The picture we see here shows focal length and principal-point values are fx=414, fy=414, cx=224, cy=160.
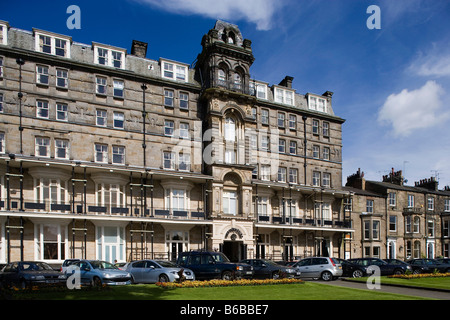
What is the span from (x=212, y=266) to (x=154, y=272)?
3.49 m

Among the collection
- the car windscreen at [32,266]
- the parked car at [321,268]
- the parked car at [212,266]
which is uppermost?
the car windscreen at [32,266]

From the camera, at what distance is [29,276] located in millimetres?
18312

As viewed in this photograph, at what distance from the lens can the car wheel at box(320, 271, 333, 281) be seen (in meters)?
24.4

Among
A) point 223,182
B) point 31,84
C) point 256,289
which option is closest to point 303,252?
point 223,182

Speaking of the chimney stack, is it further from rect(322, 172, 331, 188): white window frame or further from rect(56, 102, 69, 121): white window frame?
rect(322, 172, 331, 188): white window frame

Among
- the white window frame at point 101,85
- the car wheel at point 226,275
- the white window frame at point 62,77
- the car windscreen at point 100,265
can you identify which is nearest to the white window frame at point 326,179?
the white window frame at point 101,85

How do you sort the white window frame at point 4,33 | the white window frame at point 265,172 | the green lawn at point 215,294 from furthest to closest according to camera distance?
the white window frame at point 265,172, the white window frame at point 4,33, the green lawn at point 215,294

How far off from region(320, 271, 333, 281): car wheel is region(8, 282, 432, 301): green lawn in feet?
21.9

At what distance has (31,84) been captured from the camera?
31.2m

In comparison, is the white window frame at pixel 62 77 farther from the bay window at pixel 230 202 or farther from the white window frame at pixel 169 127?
the bay window at pixel 230 202

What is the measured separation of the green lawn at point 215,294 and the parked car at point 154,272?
242 centimetres

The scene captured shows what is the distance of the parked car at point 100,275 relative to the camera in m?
18.6

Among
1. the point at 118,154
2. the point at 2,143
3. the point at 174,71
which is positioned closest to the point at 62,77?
the point at 2,143

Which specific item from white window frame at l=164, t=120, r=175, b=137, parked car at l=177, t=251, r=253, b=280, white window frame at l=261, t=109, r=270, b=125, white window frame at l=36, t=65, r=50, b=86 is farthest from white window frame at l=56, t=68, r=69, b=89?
white window frame at l=261, t=109, r=270, b=125
